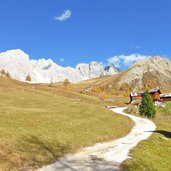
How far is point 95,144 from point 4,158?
1587cm

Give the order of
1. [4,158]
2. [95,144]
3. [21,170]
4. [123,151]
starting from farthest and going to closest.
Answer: [95,144] < [123,151] < [4,158] < [21,170]

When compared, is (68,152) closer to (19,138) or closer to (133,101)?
(19,138)

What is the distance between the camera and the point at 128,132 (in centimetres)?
5509

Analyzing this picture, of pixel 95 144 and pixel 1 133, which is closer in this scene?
pixel 1 133

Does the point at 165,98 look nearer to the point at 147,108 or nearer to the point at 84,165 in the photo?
the point at 147,108

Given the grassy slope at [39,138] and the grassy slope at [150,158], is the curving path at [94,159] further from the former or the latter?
the grassy slope at [39,138]

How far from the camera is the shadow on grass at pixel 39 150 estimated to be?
27.7 metres

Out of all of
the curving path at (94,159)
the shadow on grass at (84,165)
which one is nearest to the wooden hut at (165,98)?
the curving path at (94,159)

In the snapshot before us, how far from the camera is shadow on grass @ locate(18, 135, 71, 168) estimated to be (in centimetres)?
2770

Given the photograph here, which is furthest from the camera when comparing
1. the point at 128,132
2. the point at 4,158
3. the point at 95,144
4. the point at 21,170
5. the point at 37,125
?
the point at 128,132

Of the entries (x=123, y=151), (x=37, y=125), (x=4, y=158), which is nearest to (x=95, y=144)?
(x=123, y=151)

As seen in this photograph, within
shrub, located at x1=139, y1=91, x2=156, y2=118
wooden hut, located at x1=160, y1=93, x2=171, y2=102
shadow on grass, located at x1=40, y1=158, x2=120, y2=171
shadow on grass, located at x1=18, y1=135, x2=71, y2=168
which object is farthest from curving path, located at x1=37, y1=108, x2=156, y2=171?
wooden hut, located at x1=160, y1=93, x2=171, y2=102

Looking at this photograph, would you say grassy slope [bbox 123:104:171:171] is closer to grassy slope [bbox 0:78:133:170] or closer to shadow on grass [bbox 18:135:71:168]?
grassy slope [bbox 0:78:133:170]

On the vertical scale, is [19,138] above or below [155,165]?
above
